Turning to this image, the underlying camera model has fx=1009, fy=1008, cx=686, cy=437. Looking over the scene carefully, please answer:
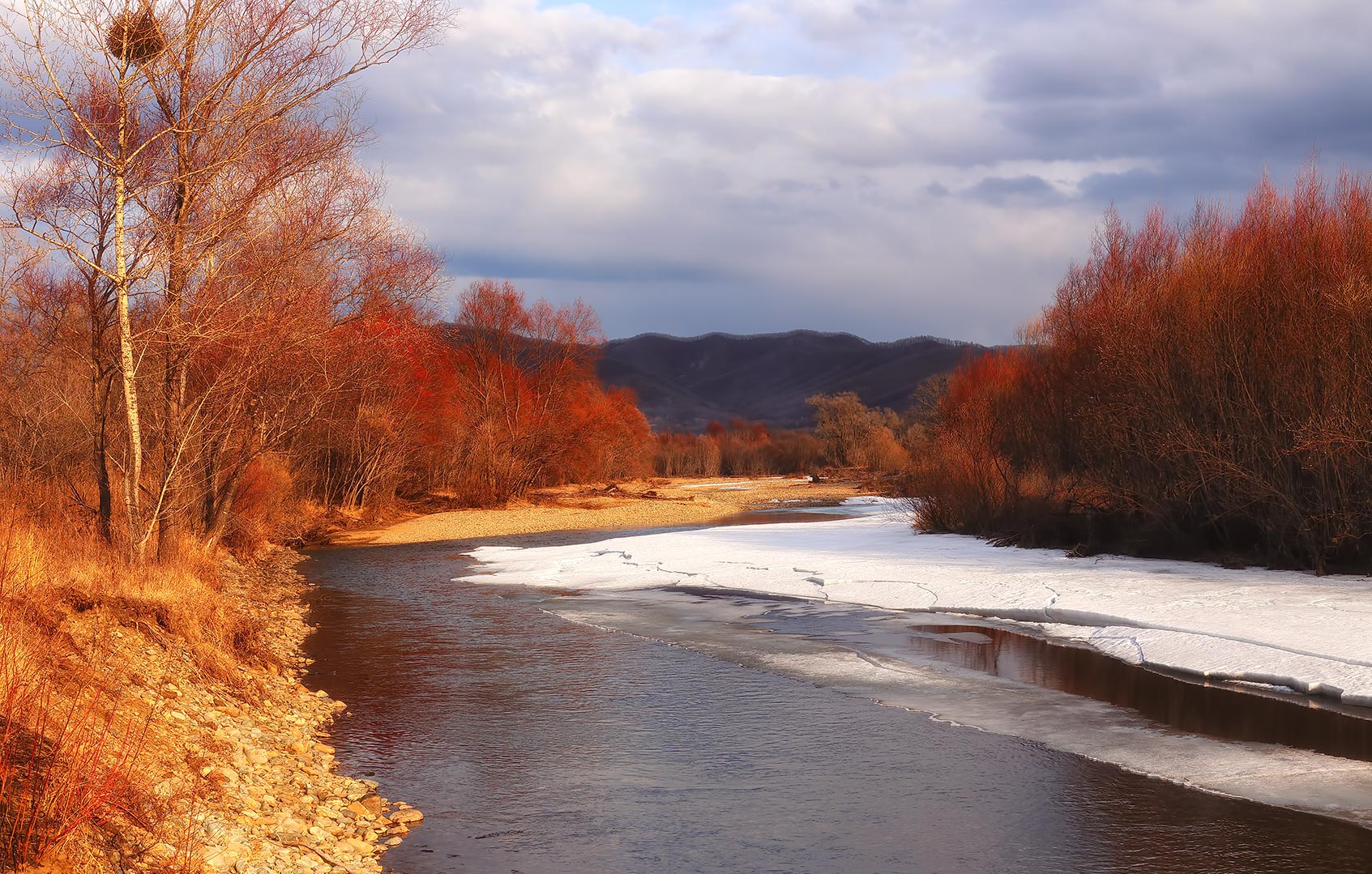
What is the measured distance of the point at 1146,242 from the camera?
19.0 metres

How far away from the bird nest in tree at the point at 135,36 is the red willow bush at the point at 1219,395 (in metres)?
14.9

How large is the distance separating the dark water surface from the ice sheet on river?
3.79m

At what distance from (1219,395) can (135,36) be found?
15.5 meters

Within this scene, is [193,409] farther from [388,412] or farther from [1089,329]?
[388,412]

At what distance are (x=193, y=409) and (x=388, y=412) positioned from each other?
19167mm

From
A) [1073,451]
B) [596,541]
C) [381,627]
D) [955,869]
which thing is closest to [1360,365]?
[1073,451]

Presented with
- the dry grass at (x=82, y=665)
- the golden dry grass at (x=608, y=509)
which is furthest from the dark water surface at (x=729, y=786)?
the golden dry grass at (x=608, y=509)

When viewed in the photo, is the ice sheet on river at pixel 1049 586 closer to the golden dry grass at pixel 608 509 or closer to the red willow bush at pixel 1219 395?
the red willow bush at pixel 1219 395

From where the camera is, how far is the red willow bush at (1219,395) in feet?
46.2

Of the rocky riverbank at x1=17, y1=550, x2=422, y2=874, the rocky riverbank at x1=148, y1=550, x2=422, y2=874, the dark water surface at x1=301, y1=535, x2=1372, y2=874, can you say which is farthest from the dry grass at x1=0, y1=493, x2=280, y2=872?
the dark water surface at x1=301, y1=535, x2=1372, y2=874

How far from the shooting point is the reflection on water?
8.54 m

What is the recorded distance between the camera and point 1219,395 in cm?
1575

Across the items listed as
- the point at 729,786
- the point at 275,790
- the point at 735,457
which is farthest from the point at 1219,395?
the point at 735,457

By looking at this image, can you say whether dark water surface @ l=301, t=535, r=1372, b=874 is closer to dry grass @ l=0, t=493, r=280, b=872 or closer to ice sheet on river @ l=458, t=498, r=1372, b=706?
dry grass @ l=0, t=493, r=280, b=872
